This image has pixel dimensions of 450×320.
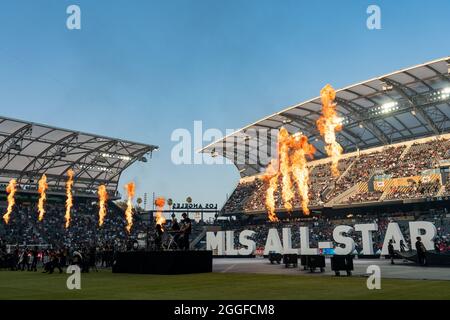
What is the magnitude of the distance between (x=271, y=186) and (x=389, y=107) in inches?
875

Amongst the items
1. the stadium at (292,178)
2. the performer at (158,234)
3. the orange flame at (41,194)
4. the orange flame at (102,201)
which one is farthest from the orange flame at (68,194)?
the performer at (158,234)

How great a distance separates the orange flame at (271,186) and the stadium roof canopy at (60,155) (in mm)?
17512

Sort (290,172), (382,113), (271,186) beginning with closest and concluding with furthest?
(382,113) < (271,186) < (290,172)

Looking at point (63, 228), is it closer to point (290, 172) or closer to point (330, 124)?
point (290, 172)

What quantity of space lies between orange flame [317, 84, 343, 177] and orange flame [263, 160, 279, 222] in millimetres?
9171

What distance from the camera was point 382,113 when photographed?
47.5 m

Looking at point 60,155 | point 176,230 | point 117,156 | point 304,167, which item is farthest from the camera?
point 117,156

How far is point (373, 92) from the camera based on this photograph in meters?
45.8

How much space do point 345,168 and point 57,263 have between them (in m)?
43.0

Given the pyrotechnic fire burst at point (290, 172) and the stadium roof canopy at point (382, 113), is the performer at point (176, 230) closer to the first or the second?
the pyrotechnic fire burst at point (290, 172)

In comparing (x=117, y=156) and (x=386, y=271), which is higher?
(x=117, y=156)

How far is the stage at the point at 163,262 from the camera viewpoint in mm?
20203

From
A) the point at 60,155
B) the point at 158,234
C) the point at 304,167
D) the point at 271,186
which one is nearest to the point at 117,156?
the point at 60,155
